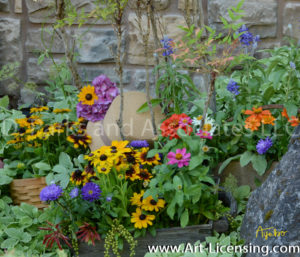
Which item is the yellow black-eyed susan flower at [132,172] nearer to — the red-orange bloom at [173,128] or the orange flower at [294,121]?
the red-orange bloom at [173,128]

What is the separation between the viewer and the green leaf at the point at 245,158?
2393 mm

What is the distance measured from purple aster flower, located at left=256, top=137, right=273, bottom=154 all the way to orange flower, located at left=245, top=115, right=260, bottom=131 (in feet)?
0.27

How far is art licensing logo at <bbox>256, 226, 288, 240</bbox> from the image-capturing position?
174 centimetres

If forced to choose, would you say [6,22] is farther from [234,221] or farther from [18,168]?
[234,221]

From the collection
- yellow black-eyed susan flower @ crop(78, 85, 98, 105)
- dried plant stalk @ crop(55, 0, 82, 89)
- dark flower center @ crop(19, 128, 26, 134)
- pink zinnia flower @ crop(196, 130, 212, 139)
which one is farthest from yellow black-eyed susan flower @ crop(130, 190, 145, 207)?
dried plant stalk @ crop(55, 0, 82, 89)

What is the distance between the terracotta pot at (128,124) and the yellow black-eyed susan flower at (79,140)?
0.21 feet

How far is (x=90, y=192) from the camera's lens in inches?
80.6

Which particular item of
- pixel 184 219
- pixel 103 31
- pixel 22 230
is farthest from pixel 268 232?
pixel 103 31

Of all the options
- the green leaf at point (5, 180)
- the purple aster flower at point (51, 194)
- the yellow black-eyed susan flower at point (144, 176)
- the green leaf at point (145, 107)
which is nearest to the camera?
the purple aster flower at point (51, 194)

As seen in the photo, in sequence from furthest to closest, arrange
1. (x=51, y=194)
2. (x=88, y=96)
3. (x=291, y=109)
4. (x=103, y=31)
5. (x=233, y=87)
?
(x=103, y=31) → (x=88, y=96) → (x=233, y=87) → (x=291, y=109) → (x=51, y=194)

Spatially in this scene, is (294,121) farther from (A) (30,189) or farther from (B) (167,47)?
(A) (30,189)

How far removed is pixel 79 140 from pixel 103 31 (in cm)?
125

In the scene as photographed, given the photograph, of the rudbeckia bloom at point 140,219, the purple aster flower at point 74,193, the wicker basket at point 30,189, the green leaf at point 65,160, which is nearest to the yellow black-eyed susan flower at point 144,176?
the rudbeckia bloom at point 140,219

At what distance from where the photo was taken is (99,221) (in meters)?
2.19
